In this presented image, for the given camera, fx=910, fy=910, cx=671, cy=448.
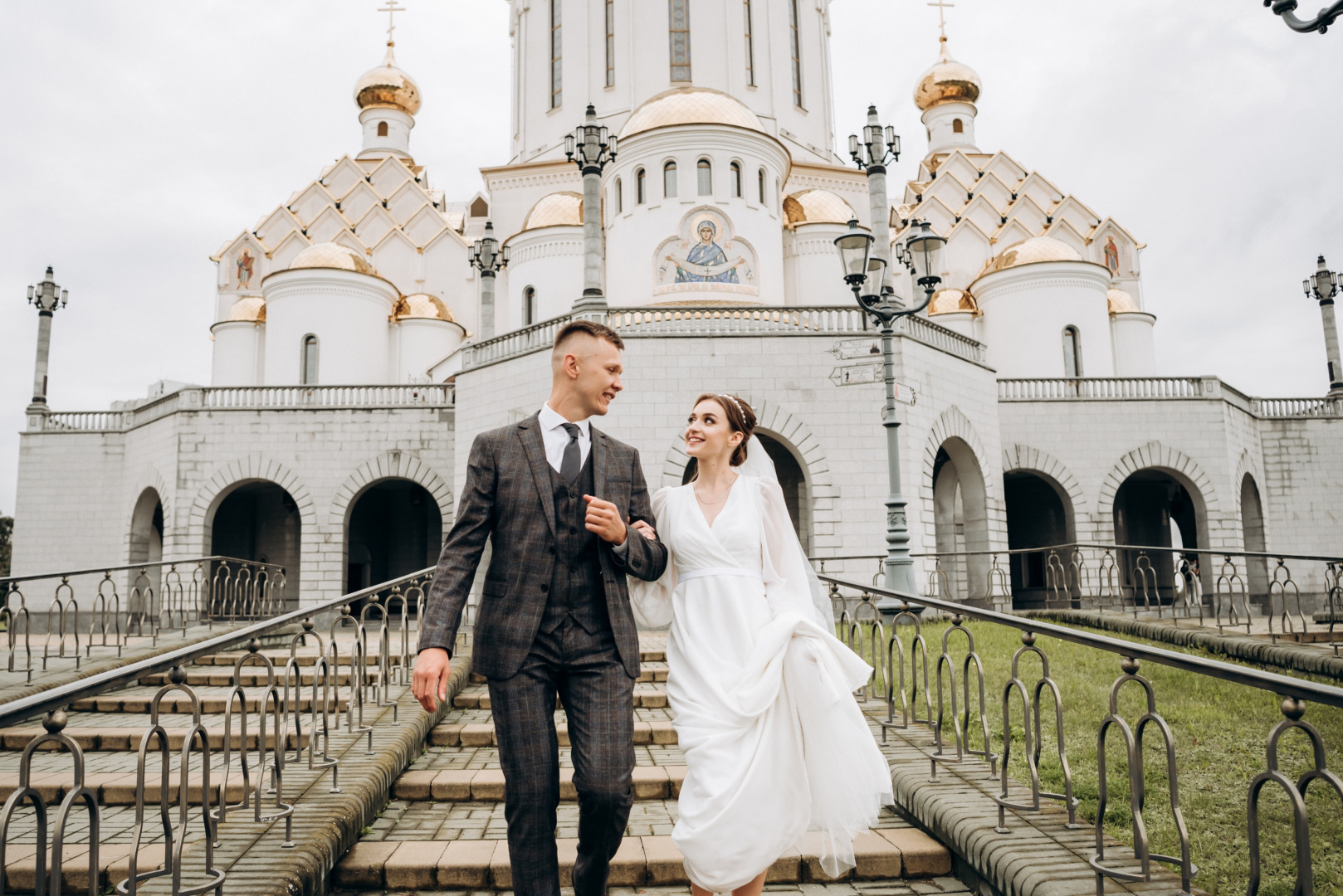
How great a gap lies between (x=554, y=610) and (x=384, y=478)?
20.5 m

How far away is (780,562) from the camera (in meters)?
3.90

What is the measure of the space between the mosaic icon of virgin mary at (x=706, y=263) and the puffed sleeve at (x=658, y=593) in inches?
781

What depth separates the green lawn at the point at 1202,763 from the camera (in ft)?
14.2

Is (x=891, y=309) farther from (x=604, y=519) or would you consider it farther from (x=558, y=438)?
(x=604, y=519)

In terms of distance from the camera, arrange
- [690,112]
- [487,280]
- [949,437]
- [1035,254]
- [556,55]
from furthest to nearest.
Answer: [556,55] → [1035,254] → [487,280] → [690,112] → [949,437]

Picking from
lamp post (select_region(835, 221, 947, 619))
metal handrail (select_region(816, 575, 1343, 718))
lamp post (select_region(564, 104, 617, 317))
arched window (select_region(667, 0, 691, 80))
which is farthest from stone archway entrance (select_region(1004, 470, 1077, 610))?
metal handrail (select_region(816, 575, 1343, 718))

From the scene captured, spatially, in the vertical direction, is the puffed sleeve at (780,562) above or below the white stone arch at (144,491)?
below

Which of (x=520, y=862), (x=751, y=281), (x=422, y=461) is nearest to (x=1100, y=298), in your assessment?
(x=751, y=281)

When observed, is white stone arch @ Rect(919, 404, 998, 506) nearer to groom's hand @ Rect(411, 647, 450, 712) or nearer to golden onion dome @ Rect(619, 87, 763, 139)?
golden onion dome @ Rect(619, 87, 763, 139)

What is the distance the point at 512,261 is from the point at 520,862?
26491 millimetres

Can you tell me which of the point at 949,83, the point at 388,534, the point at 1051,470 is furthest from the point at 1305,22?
the point at 949,83

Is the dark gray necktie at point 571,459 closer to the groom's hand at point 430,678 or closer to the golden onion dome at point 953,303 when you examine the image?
the groom's hand at point 430,678

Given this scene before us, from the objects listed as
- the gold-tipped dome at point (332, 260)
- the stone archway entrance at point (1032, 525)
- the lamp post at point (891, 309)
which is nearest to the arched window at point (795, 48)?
the stone archway entrance at point (1032, 525)

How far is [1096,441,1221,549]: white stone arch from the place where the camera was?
23.5 m
